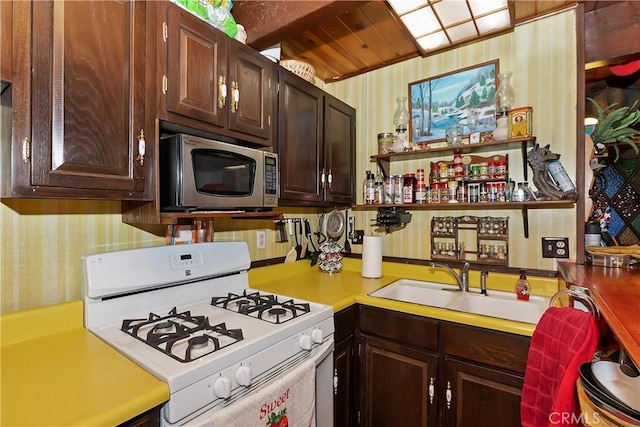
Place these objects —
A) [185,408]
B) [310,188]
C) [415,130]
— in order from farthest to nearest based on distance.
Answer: [415,130] < [310,188] < [185,408]

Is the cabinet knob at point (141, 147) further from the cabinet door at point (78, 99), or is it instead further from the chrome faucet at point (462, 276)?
the chrome faucet at point (462, 276)

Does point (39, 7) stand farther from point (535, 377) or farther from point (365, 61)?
point (535, 377)

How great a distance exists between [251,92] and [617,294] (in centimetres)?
160

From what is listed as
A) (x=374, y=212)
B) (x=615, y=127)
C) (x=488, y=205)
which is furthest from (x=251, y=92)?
(x=615, y=127)

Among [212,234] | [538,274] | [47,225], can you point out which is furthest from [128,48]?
[538,274]

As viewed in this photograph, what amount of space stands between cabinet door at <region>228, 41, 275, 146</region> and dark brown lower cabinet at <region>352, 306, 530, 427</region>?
1057 millimetres

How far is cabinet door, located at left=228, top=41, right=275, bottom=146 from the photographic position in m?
1.38

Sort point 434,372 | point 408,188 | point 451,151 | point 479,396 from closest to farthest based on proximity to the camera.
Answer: point 479,396 → point 434,372 → point 451,151 → point 408,188

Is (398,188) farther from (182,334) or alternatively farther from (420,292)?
(182,334)

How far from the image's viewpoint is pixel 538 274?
1675 millimetres

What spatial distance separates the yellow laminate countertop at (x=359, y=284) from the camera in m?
1.35

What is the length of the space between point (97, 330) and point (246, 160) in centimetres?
85

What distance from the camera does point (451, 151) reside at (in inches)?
73.3

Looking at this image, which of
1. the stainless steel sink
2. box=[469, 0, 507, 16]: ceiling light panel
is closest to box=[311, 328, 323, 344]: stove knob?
the stainless steel sink
